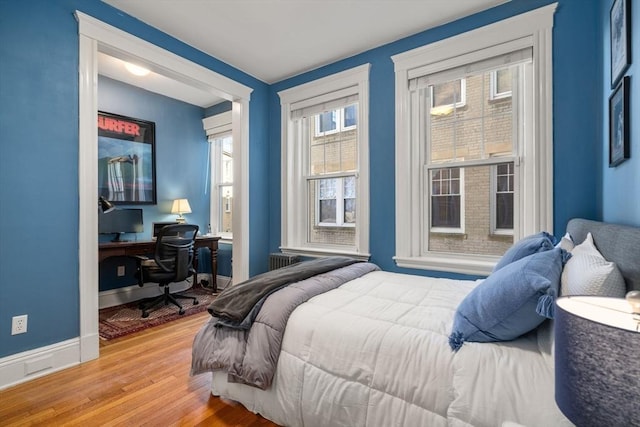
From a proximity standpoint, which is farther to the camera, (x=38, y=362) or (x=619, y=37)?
(x=38, y=362)

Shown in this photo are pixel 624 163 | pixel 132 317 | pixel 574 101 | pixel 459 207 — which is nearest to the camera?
pixel 624 163

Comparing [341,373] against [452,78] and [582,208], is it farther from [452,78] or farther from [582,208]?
[452,78]

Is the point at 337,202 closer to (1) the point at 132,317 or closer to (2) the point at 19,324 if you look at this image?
(1) the point at 132,317

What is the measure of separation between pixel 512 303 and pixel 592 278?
0.24 m

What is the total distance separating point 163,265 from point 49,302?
3.72ft

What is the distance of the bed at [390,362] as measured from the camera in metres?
0.95

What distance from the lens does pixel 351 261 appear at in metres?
2.53

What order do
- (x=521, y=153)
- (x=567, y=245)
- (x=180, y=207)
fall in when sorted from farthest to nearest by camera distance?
(x=180, y=207), (x=521, y=153), (x=567, y=245)

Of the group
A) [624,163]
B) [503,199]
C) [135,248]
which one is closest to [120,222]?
[135,248]

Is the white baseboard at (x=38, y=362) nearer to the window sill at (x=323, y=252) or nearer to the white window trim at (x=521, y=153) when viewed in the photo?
A: the window sill at (x=323, y=252)

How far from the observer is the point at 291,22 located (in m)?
2.58

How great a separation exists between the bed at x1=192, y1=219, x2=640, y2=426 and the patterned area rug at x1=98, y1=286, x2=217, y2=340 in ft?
5.09

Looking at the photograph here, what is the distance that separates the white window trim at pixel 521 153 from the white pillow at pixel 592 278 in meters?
1.37

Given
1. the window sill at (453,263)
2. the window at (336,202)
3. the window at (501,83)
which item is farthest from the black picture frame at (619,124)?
the window at (336,202)
